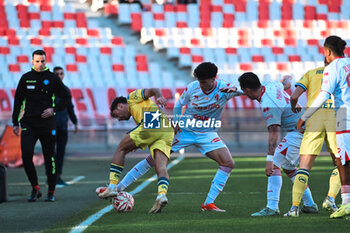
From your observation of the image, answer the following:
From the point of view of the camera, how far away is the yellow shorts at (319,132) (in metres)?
7.49

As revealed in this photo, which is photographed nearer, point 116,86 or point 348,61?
point 348,61

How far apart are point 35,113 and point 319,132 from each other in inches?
179

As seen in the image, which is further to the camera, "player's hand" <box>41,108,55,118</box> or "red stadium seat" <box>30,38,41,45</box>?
"red stadium seat" <box>30,38,41,45</box>

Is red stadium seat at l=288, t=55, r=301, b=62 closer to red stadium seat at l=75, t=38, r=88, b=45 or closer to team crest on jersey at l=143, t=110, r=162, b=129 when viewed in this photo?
red stadium seat at l=75, t=38, r=88, b=45

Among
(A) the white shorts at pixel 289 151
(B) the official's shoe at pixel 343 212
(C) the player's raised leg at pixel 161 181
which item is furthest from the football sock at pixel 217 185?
(B) the official's shoe at pixel 343 212

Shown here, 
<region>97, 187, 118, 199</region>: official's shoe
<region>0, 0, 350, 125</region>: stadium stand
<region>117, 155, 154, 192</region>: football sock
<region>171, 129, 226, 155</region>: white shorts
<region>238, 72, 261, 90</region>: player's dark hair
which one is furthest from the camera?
<region>0, 0, 350, 125</region>: stadium stand

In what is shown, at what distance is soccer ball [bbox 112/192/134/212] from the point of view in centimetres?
843

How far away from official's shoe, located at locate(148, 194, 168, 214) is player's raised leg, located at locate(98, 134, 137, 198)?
570 mm

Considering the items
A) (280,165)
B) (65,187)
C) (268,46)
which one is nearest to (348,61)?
(280,165)

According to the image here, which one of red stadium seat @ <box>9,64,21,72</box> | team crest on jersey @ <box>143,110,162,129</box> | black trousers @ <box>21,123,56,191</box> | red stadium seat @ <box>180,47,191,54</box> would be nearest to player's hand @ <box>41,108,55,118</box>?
black trousers @ <box>21,123,56,191</box>

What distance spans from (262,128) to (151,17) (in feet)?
27.1

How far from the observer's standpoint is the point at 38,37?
2981 cm

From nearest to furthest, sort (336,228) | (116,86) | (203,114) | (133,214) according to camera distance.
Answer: (336,228) < (133,214) < (203,114) < (116,86)

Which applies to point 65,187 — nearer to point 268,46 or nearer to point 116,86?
point 116,86
